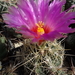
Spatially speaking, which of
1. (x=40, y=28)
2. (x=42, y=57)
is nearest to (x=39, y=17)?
(x=40, y=28)

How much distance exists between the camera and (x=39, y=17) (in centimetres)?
122

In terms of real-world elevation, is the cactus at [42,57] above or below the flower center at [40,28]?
below

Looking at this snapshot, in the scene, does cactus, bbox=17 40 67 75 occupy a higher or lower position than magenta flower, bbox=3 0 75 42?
lower

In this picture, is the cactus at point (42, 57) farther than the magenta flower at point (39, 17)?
Yes

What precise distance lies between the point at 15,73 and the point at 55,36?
57 cm

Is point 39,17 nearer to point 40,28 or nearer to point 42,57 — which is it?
point 40,28

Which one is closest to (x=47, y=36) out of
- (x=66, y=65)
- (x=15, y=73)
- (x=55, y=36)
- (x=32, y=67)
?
(x=55, y=36)

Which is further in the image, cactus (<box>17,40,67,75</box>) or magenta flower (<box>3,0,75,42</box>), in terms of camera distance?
cactus (<box>17,40,67,75</box>)

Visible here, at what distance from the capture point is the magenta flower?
1051mm

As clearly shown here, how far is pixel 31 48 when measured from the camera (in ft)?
3.80

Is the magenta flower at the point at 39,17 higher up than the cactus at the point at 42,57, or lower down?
higher up

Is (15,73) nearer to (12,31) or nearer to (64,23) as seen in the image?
(12,31)

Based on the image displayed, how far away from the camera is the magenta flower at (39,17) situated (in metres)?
1.05

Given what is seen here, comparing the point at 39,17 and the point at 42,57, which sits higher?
the point at 39,17
